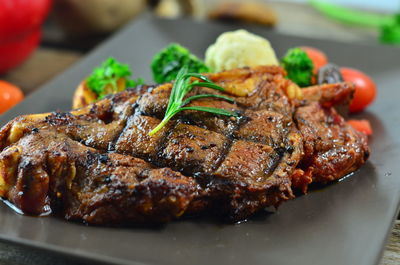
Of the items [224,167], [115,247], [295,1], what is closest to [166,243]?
[115,247]

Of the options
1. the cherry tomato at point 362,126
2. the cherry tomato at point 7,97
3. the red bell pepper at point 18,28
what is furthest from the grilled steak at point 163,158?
the red bell pepper at point 18,28

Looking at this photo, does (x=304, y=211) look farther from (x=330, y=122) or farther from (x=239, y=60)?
(x=239, y=60)

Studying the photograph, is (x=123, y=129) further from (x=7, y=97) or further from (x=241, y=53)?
(x=7, y=97)

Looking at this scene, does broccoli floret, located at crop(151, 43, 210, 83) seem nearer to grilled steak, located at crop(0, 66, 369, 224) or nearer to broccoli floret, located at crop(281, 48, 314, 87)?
broccoli floret, located at crop(281, 48, 314, 87)

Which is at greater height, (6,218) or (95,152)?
(95,152)

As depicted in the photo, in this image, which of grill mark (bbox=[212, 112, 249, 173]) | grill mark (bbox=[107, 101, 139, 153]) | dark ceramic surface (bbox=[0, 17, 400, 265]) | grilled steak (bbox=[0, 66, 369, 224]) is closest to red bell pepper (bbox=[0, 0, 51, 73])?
grilled steak (bbox=[0, 66, 369, 224])
